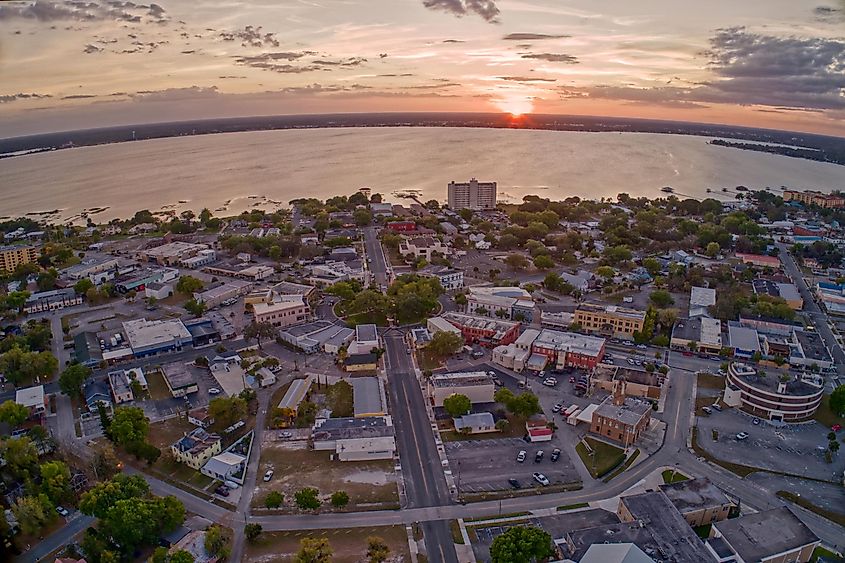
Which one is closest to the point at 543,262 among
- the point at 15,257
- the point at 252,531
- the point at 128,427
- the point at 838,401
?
the point at 838,401

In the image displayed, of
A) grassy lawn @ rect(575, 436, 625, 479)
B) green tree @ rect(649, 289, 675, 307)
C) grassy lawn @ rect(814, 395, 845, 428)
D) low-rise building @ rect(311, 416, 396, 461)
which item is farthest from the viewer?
green tree @ rect(649, 289, 675, 307)

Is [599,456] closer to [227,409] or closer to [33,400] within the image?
[227,409]

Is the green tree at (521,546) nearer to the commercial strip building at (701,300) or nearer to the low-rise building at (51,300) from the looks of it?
the commercial strip building at (701,300)

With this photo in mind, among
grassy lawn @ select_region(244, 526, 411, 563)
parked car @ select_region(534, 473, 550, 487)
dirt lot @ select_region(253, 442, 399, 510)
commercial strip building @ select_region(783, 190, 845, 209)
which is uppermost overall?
commercial strip building @ select_region(783, 190, 845, 209)

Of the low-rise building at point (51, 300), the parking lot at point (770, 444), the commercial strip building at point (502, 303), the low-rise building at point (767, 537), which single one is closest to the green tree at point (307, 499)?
the low-rise building at point (767, 537)

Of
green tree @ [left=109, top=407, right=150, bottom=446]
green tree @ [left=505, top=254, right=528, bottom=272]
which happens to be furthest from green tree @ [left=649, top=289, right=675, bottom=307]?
green tree @ [left=109, top=407, right=150, bottom=446]

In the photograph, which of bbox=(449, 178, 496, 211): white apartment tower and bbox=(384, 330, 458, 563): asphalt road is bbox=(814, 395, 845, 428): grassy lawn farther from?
bbox=(449, 178, 496, 211): white apartment tower
